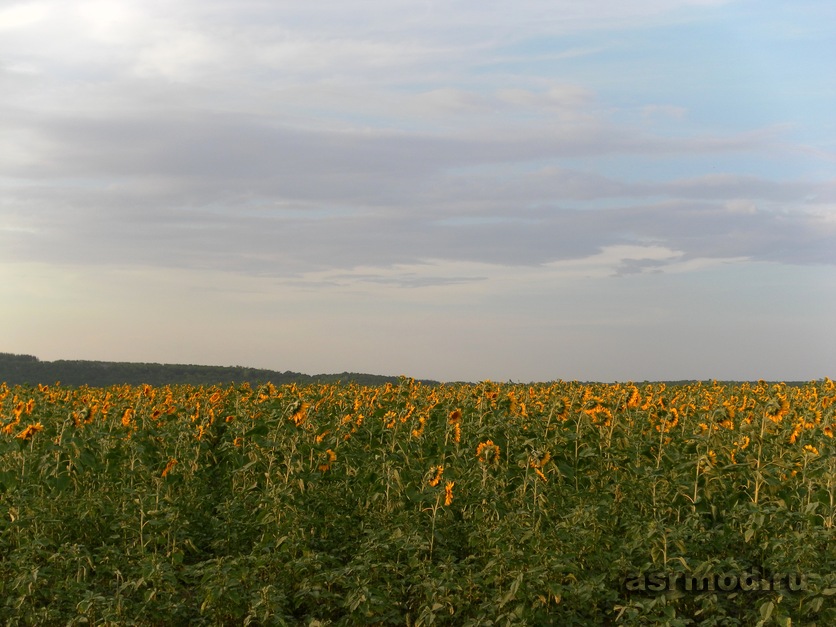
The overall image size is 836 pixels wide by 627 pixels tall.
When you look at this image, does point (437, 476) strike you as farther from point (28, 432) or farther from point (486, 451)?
point (28, 432)

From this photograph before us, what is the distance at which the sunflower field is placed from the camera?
7.74m

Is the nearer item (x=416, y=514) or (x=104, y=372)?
(x=416, y=514)

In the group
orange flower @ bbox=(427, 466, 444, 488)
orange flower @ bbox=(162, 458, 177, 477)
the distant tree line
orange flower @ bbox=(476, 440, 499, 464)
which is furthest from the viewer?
the distant tree line

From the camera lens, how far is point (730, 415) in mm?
10703

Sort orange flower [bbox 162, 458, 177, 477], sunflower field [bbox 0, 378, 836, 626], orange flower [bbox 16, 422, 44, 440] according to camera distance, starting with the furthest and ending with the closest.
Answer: orange flower [bbox 162, 458, 177, 477]
orange flower [bbox 16, 422, 44, 440]
sunflower field [bbox 0, 378, 836, 626]

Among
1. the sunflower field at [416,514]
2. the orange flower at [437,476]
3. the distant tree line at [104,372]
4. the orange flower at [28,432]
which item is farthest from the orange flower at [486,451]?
the distant tree line at [104,372]

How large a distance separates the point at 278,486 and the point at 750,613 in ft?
15.9

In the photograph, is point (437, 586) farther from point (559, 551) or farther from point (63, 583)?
point (63, 583)

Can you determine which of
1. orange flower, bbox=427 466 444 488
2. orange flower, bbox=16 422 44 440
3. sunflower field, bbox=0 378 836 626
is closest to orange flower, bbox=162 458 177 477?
sunflower field, bbox=0 378 836 626

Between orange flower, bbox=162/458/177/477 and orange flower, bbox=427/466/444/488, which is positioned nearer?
orange flower, bbox=427/466/444/488

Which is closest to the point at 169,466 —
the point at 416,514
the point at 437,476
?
the point at 416,514

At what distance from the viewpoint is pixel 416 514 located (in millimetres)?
9172

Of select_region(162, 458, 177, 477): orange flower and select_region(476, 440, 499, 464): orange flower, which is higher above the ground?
select_region(476, 440, 499, 464): orange flower

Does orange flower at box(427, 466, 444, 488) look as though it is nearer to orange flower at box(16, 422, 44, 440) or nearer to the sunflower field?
the sunflower field
